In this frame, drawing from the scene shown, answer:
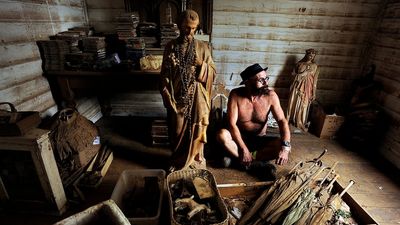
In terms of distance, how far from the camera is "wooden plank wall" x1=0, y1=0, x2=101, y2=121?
271 cm

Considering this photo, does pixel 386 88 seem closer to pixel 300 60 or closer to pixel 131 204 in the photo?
pixel 300 60

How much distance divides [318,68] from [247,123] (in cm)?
224

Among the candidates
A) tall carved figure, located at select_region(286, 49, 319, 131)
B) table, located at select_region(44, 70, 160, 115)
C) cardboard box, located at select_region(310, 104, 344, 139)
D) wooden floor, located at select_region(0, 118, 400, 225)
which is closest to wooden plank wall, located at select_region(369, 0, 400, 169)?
wooden floor, located at select_region(0, 118, 400, 225)

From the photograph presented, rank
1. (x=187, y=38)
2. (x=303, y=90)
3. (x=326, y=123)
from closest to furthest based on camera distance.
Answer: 1. (x=187, y=38)
2. (x=326, y=123)
3. (x=303, y=90)

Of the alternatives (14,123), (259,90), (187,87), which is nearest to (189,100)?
(187,87)

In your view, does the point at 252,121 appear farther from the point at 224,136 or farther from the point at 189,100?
the point at 189,100

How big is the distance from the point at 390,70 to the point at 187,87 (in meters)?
3.42

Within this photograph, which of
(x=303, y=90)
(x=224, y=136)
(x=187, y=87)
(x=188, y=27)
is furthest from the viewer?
(x=303, y=90)

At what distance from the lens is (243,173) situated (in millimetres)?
3158

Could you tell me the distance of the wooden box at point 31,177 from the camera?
6.96ft

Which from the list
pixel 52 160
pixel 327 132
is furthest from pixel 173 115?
pixel 327 132

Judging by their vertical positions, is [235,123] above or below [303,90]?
below

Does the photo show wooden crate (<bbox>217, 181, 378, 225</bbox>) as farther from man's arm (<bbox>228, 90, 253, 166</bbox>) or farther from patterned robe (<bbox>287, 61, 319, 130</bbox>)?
patterned robe (<bbox>287, 61, 319, 130</bbox>)

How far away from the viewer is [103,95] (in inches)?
191
